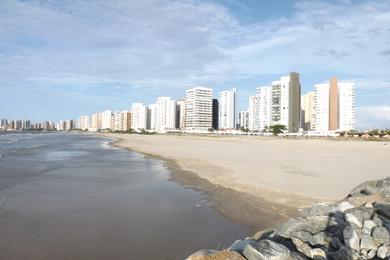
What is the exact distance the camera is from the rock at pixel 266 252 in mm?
5137

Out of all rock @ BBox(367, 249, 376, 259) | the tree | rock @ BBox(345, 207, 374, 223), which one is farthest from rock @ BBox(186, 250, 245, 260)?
the tree

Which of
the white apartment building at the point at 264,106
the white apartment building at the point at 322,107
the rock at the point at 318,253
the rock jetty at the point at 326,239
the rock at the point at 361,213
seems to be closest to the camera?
the rock jetty at the point at 326,239

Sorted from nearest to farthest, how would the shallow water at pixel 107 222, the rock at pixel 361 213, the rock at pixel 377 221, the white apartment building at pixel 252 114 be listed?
the rock at pixel 377 221 < the rock at pixel 361 213 < the shallow water at pixel 107 222 < the white apartment building at pixel 252 114

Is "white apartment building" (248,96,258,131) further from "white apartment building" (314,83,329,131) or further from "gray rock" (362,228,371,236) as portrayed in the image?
"gray rock" (362,228,371,236)

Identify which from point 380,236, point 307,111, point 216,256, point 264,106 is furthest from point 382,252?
point 307,111

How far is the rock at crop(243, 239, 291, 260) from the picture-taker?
16.9 feet

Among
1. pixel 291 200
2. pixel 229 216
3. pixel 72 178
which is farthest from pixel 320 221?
pixel 72 178

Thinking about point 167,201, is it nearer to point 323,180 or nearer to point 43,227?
point 43,227

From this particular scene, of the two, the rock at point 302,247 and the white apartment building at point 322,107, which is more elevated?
the white apartment building at point 322,107

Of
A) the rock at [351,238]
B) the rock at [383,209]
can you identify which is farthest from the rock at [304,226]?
the rock at [383,209]

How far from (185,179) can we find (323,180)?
6417mm

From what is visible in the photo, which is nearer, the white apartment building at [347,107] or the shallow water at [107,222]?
the shallow water at [107,222]

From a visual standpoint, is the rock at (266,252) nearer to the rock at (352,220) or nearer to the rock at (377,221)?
the rock at (352,220)

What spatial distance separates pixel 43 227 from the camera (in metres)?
9.90
